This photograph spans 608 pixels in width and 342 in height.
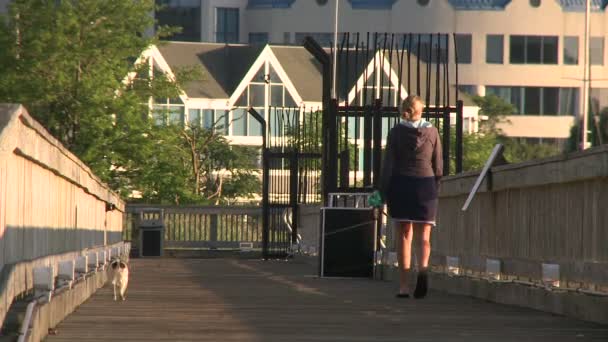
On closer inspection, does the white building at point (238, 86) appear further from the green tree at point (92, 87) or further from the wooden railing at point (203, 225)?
the wooden railing at point (203, 225)

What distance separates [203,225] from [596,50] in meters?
80.4

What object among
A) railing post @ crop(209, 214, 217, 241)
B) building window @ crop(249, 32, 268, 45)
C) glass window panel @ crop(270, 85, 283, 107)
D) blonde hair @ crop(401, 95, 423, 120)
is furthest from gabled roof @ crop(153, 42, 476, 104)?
blonde hair @ crop(401, 95, 423, 120)

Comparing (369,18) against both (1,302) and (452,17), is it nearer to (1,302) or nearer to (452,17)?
(452,17)

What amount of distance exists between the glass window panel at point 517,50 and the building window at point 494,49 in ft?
2.41

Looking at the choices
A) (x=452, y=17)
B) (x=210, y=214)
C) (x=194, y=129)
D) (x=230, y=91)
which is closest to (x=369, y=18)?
(x=452, y=17)

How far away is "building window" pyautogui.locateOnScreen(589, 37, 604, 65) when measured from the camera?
Result: 12812 centimetres

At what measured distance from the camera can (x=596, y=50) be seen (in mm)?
129125

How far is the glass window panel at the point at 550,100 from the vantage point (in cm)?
13300

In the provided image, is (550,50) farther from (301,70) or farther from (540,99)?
(301,70)

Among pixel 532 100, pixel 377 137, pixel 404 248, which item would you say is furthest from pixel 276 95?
pixel 404 248

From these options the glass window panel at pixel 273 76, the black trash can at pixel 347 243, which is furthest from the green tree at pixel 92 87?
the glass window panel at pixel 273 76

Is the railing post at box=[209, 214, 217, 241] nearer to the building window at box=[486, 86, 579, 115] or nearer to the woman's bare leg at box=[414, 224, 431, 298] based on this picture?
the woman's bare leg at box=[414, 224, 431, 298]

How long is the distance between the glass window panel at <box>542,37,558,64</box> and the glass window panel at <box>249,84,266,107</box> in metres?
32.5

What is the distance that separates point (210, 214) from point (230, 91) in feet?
175
